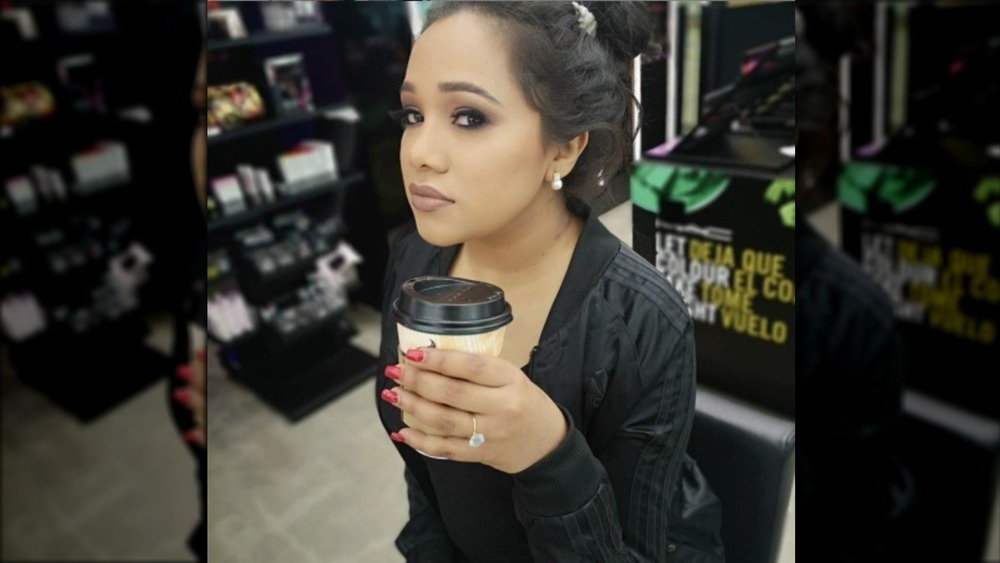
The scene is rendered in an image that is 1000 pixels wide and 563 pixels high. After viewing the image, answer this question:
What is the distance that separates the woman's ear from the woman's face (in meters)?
0.01

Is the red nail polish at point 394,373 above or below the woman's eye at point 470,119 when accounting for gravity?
below

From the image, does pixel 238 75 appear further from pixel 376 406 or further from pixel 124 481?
pixel 124 481

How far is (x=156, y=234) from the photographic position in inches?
61.1

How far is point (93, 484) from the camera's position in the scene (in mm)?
1612

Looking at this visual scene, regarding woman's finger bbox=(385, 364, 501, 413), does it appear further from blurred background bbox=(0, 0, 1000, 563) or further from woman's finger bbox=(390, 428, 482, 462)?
blurred background bbox=(0, 0, 1000, 563)

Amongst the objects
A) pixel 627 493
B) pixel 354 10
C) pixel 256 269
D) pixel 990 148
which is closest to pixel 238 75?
pixel 354 10

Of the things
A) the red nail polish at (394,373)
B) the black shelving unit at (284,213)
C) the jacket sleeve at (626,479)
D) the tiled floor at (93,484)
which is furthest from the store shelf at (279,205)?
the tiled floor at (93,484)

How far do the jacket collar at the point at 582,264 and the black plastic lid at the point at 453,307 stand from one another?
0.07 metres

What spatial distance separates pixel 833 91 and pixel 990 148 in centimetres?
14

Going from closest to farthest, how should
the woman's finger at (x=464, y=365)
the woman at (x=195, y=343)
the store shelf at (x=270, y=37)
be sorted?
1. the woman's finger at (x=464, y=365)
2. the store shelf at (x=270, y=37)
3. the woman at (x=195, y=343)

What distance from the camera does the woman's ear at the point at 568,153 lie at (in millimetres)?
885

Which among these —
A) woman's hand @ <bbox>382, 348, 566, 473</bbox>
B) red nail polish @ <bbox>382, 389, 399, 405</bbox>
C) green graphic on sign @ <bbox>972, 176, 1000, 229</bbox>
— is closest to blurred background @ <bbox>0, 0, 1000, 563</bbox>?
green graphic on sign @ <bbox>972, 176, 1000, 229</bbox>

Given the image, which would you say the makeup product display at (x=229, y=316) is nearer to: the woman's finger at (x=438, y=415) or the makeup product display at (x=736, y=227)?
the woman's finger at (x=438, y=415)

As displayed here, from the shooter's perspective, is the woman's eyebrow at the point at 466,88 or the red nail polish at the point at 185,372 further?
the red nail polish at the point at 185,372
